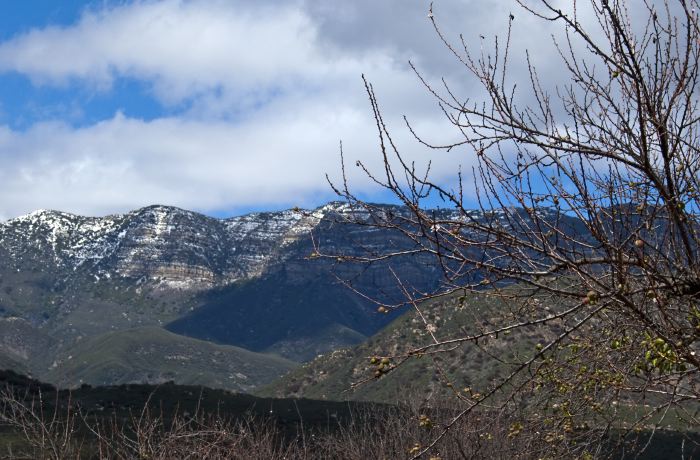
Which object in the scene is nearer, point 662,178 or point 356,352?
point 662,178

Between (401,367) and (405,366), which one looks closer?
(405,366)

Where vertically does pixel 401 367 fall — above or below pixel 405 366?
below

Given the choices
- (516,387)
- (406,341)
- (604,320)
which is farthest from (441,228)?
(406,341)

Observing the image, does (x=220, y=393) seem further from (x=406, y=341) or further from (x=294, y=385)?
(x=294, y=385)

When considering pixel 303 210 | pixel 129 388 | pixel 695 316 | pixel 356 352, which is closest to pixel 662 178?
pixel 695 316

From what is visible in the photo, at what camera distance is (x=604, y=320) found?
1102 cm

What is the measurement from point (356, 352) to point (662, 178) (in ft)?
571

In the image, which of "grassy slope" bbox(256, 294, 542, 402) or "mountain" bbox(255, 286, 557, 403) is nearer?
"mountain" bbox(255, 286, 557, 403)

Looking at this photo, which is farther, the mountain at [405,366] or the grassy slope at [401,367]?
the grassy slope at [401,367]

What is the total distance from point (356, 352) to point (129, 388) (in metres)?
111

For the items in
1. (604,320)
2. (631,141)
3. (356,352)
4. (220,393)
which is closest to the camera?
(631,141)

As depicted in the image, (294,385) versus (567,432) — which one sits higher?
(567,432)

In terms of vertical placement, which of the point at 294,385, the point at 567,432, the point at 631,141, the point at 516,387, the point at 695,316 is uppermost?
the point at 631,141

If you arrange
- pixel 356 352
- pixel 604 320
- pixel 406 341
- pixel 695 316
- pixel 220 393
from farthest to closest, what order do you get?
pixel 356 352
pixel 406 341
pixel 220 393
pixel 604 320
pixel 695 316
